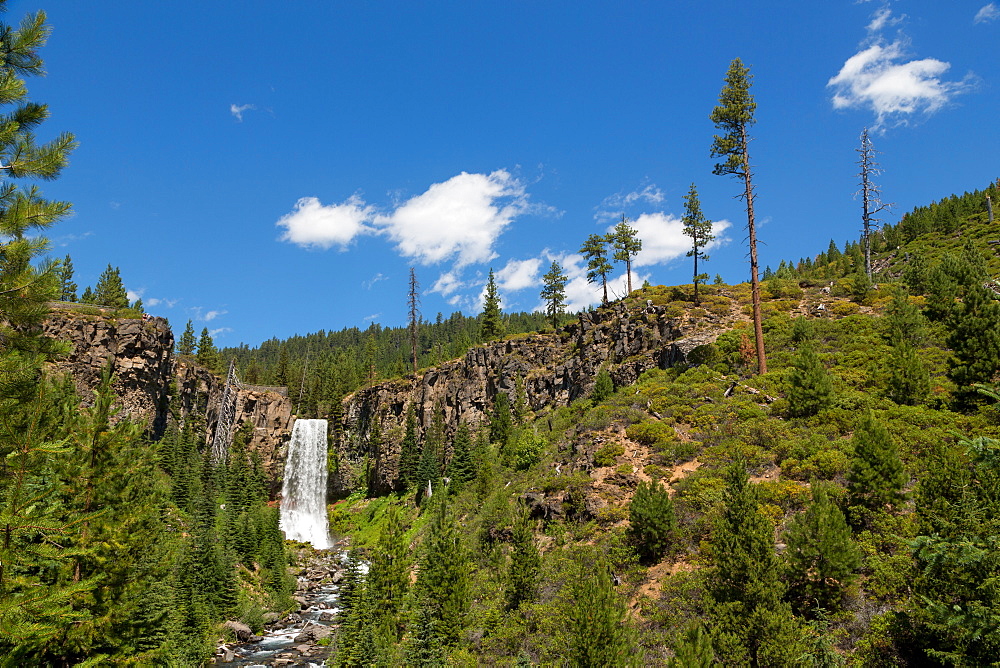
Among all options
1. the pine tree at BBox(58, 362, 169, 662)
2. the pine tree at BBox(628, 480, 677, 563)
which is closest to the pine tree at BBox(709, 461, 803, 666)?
the pine tree at BBox(628, 480, 677, 563)

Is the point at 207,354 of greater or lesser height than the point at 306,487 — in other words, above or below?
above

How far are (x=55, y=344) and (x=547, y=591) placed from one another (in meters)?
17.8

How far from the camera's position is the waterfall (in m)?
63.5

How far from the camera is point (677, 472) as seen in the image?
22312 mm

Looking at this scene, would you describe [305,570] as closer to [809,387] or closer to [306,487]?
[306,487]

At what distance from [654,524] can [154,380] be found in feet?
196

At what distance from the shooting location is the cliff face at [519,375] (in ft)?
135

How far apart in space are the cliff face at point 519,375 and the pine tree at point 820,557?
22625 millimetres

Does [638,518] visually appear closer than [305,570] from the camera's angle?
Yes

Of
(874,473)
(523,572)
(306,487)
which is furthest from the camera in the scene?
(306,487)

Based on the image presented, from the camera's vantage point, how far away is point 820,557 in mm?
13258

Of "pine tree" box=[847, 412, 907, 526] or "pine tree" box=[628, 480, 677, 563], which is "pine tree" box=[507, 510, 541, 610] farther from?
"pine tree" box=[847, 412, 907, 526]

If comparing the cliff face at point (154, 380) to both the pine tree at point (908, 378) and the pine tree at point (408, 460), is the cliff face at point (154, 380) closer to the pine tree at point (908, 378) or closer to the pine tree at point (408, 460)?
the pine tree at point (408, 460)

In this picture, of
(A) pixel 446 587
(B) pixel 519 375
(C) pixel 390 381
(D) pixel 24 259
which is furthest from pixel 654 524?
(C) pixel 390 381
